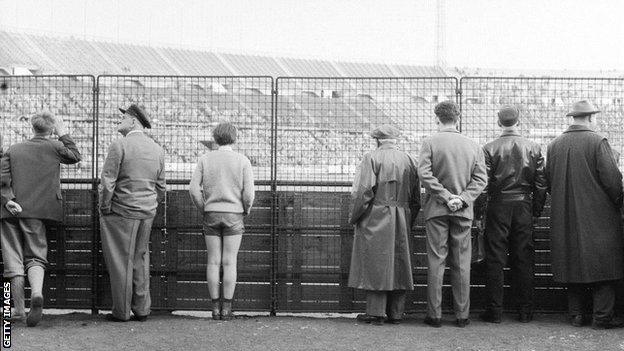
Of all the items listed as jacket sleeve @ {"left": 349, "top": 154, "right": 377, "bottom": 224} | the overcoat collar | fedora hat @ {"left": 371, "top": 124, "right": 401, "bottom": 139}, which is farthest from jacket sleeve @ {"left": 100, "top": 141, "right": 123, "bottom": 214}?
the overcoat collar

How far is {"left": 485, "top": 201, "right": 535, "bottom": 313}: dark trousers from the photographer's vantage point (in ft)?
21.9

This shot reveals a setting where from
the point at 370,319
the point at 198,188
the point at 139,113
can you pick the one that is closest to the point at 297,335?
the point at 370,319

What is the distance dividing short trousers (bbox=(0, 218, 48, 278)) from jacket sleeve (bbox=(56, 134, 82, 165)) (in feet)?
1.82

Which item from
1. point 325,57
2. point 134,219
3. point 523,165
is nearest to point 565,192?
point 523,165

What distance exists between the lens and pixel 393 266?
6531 millimetres

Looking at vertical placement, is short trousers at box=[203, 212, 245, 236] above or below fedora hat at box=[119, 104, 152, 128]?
below

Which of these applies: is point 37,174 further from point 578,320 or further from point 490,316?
point 578,320

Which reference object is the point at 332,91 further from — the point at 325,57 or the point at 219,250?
the point at 325,57

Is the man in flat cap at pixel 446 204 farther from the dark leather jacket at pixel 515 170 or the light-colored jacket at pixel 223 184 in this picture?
the light-colored jacket at pixel 223 184

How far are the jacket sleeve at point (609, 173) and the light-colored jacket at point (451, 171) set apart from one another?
915 mm

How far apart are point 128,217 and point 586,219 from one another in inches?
146

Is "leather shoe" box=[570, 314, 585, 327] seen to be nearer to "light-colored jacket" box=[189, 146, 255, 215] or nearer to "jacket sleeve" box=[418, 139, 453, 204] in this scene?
"jacket sleeve" box=[418, 139, 453, 204]

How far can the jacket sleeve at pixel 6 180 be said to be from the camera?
259 inches

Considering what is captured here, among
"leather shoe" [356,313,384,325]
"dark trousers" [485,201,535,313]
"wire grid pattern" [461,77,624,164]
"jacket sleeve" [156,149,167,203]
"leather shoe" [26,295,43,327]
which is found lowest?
"leather shoe" [356,313,384,325]
